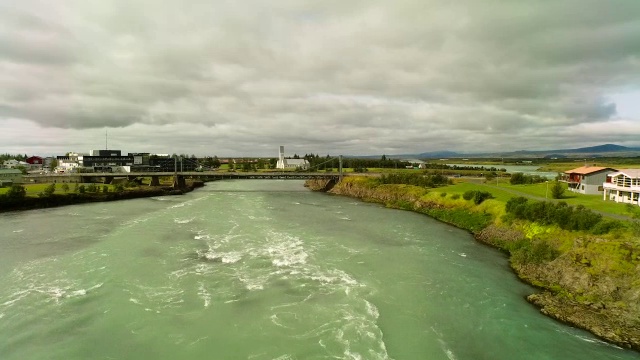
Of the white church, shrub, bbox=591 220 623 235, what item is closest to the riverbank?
shrub, bbox=591 220 623 235

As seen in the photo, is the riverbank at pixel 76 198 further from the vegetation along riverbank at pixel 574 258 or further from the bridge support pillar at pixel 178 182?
the vegetation along riverbank at pixel 574 258

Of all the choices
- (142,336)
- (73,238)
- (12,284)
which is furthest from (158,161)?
(142,336)

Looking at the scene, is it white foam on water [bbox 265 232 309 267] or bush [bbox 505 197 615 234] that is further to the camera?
white foam on water [bbox 265 232 309 267]

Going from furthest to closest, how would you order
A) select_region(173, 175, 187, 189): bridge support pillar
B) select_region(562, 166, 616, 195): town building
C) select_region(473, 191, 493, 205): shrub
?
select_region(173, 175, 187, 189): bridge support pillar
select_region(473, 191, 493, 205): shrub
select_region(562, 166, 616, 195): town building

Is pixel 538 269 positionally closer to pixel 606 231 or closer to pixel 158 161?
pixel 606 231

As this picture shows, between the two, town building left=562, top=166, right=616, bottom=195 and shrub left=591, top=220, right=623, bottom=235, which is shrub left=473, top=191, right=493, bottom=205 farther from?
shrub left=591, top=220, right=623, bottom=235

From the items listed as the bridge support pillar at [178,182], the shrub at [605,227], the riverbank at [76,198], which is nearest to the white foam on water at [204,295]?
the shrub at [605,227]

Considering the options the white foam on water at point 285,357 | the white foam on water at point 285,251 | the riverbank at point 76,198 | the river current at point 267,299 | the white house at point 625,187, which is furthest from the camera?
the riverbank at point 76,198
